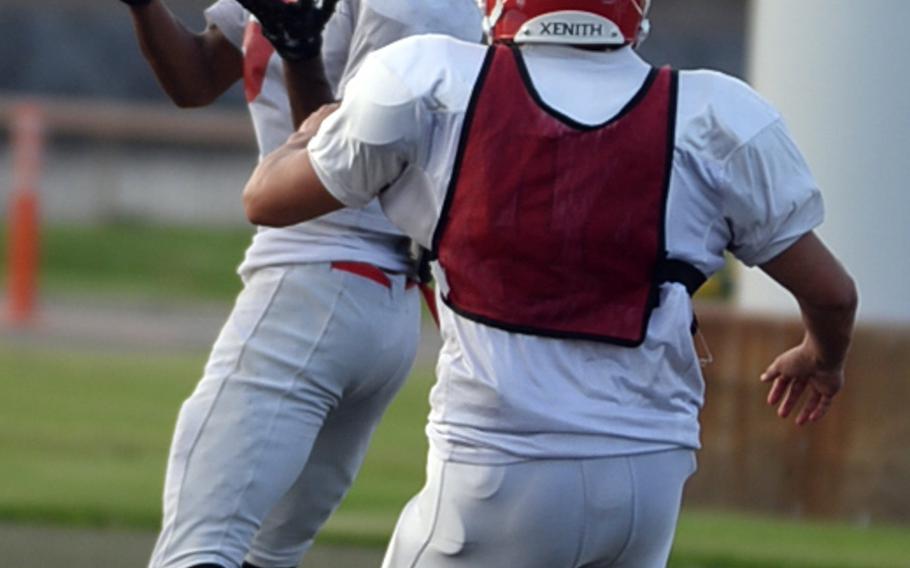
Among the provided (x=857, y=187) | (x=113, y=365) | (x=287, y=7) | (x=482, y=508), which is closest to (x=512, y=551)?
(x=482, y=508)

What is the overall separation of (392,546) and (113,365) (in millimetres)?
10880

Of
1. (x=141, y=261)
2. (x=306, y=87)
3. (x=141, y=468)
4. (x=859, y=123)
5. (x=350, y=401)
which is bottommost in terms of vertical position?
(x=141, y=261)

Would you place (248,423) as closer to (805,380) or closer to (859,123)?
(805,380)

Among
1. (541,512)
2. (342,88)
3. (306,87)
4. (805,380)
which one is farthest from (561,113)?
(342,88)

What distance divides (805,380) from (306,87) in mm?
1167

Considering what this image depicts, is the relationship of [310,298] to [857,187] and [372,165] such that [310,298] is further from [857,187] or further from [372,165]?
[857,187]

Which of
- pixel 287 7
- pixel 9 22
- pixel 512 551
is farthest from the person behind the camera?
pixel 9 22

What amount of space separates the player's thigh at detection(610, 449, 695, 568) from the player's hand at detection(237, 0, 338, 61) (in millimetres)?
1155

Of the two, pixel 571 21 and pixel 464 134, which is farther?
pixel 571 21

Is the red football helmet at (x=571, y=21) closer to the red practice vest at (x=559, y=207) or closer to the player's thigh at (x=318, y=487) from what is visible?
the red practice vest at (x=559, y=207)

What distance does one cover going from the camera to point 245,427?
4.80 meters

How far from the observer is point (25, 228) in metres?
17.2

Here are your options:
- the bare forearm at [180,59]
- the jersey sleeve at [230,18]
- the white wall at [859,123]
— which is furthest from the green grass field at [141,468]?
the jersey sleeve at [230,18]

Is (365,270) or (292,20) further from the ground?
(292,20)
